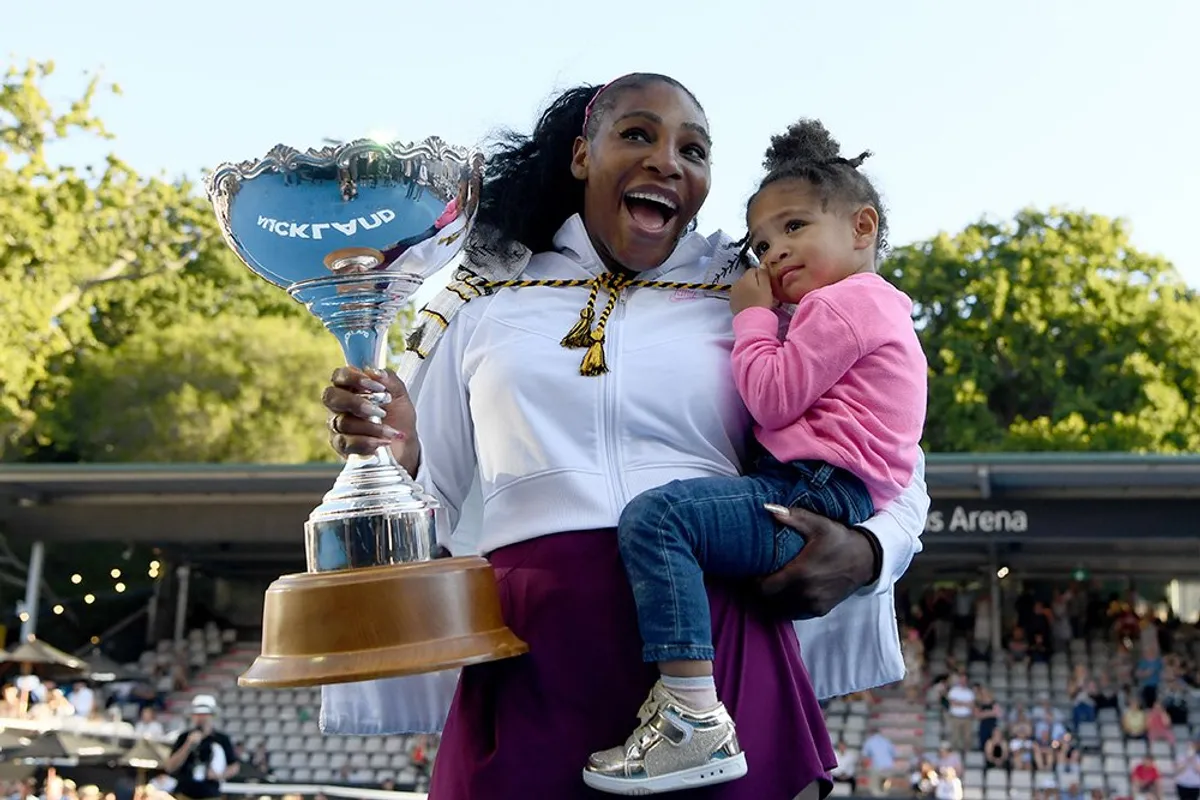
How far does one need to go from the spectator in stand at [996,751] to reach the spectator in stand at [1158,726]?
1460 millimetres

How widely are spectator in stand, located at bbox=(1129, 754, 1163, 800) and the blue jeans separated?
1380cm

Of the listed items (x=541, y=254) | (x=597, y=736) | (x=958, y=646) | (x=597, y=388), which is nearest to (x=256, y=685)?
(x=597, y=736)

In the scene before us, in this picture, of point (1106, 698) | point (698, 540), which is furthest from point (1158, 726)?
point (698, 540)

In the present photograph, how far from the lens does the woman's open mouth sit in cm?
240

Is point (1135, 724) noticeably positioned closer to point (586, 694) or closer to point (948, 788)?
point (948, 788)

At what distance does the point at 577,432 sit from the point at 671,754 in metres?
0.51

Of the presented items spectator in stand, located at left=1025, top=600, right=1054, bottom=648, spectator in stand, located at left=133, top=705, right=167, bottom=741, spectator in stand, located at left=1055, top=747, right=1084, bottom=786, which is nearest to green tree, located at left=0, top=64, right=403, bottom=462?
spectator in stand, located at left=133, top=705, right=167, bottom=741

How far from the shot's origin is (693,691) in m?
2.03

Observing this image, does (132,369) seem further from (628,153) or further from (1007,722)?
(628,153)

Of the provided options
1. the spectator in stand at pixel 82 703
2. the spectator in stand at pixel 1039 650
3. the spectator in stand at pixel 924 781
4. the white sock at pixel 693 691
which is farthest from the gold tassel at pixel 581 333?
the spectator in stand at pixel 1039 650

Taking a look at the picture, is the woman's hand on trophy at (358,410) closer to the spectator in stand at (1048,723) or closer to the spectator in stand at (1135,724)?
the spectator in stand at (1048,723)

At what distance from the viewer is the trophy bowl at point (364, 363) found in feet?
6.57

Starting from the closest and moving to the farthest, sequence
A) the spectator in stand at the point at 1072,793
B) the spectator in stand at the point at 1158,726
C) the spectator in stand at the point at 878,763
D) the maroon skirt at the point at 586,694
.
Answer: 1. the maroon skirt at the point at 586,694
2. the spectator in stand at the point at 1072,793
3. the spectator in stand at the point at 878,763
4. the spectator in stand at the point at 1158,726

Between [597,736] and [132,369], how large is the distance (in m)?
29.3
